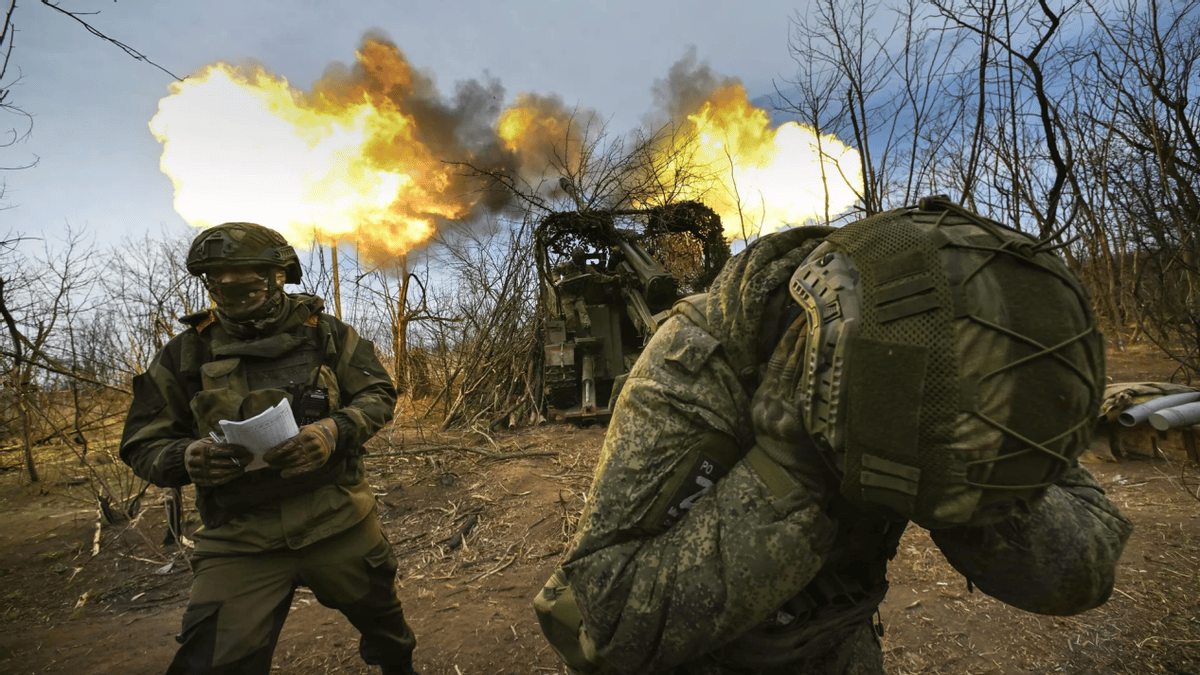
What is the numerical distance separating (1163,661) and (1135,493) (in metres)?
2.30

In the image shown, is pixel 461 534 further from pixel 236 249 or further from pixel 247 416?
pixel 236 249

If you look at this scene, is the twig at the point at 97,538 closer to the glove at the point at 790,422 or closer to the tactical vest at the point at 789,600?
the tactical vest at the point at 789,600

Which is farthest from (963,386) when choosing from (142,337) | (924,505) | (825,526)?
(142,337)

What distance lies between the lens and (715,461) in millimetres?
1195

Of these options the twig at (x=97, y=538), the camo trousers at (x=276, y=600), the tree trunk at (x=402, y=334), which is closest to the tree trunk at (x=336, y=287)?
the tree trunk at (x=402, y=334)

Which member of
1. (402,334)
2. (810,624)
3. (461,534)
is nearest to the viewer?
(810,624)

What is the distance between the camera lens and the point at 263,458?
206 centimetres

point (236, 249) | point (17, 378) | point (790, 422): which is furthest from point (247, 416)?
point (17, 378)

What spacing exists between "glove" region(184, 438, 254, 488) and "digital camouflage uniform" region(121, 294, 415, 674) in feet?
0.47

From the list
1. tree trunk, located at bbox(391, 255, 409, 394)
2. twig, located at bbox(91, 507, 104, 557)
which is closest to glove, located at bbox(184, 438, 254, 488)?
twig, located at bbox(91, 507, 104, 557)

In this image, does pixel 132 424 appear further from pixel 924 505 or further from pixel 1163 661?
pixel 1163 661

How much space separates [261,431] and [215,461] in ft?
0.72

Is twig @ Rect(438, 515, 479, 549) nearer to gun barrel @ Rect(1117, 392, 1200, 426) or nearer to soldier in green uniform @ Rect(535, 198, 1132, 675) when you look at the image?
soldier in green uniform @ Rect(535, 198, 1132, 675)

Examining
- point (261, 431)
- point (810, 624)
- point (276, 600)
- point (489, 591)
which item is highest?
point (261, 431)
